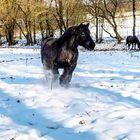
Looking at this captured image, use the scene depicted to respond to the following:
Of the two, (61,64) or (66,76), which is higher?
(61,64)

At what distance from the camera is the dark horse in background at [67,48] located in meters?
11.1

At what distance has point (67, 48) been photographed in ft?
37.1

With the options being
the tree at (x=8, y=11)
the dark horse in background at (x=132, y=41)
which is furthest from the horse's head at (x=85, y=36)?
the tree at (x=8, y=11)

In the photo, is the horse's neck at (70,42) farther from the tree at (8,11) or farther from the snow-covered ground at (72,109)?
the tree at (8,11)

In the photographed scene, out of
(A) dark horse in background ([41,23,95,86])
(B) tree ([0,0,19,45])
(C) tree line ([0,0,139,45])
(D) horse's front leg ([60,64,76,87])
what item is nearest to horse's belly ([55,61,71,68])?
(A) dark horse in background ([41,23,95,86])

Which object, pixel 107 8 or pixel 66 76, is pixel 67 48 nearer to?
pixel 66 76

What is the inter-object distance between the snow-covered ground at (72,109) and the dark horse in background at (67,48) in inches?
21.3

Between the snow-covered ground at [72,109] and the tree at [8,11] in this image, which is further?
the tree at [8,11]

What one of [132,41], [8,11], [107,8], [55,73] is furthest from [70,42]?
[8,11]

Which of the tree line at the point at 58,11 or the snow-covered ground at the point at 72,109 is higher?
the tree line at the point at 58,11

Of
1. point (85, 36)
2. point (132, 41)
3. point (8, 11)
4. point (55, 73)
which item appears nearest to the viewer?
point (85, 36)

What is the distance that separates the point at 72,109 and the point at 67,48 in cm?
277

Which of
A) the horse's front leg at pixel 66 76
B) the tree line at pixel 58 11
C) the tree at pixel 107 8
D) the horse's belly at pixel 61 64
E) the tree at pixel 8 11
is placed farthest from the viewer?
the tree at pixel 8 11

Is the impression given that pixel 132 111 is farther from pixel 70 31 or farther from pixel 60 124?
pixel 70 31
